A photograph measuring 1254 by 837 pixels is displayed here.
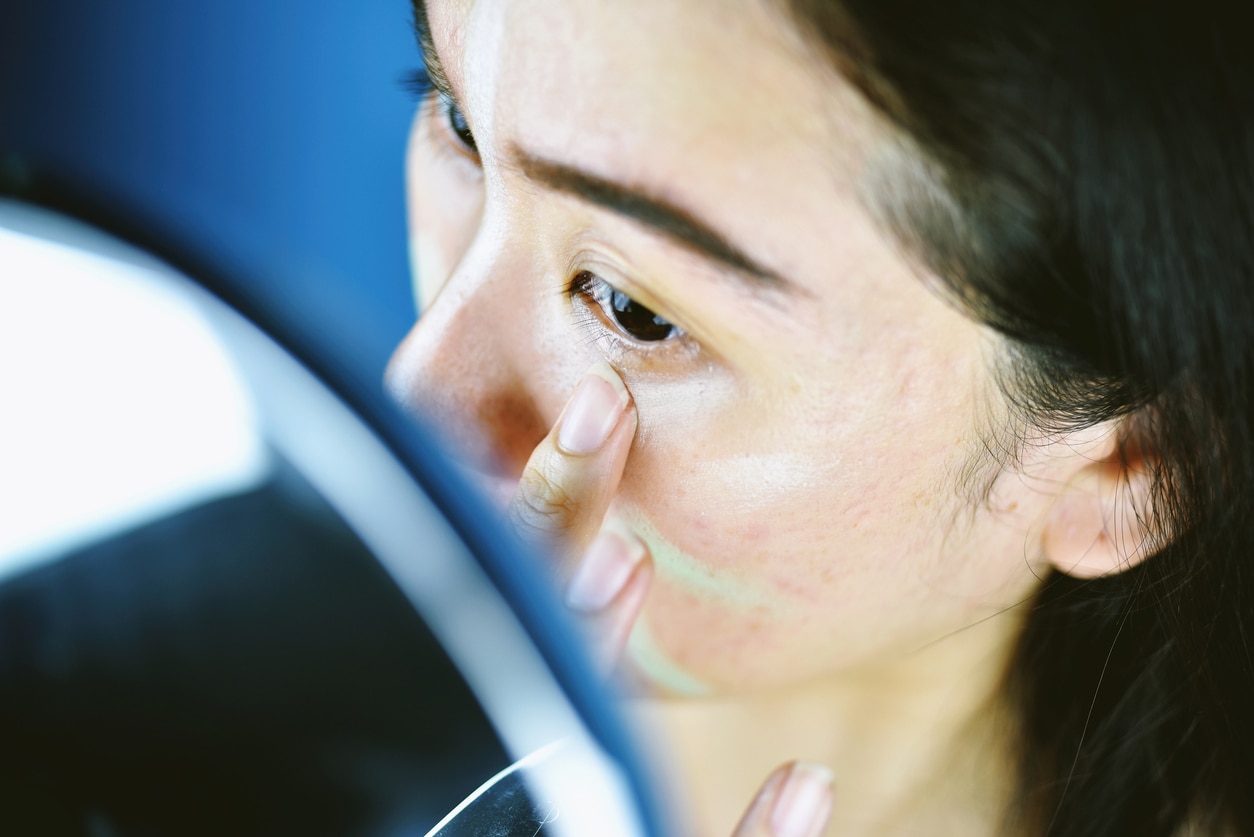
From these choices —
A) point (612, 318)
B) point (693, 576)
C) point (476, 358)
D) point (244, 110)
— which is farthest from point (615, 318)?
point (244, 110)

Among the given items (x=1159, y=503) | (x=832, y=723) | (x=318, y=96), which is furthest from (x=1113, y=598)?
(x=318, y=96)

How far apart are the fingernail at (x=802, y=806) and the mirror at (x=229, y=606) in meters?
0.16

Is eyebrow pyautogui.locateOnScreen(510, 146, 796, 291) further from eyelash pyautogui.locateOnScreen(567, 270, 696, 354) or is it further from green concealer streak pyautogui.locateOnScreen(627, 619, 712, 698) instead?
green concealer streak pyautogui.locateOnScreen(627, 619, 712, 698)

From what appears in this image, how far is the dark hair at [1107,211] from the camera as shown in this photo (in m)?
0.48

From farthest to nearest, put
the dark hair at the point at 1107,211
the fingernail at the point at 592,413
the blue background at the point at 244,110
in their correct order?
the blue background at the point at 244,110, the fingernail at the point at 592,413, the dark hair at the point at 1107,211

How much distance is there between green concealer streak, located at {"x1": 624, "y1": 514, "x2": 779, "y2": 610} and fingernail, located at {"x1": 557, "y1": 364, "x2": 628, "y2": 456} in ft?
0.31

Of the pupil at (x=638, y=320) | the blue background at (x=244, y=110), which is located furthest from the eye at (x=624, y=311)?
the blue background at (x=244, y=110)

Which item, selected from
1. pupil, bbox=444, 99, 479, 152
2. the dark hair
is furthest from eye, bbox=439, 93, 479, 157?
the dark hair

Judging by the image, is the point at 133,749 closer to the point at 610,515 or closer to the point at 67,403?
the point at 67,403

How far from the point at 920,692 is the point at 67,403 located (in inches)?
28.6

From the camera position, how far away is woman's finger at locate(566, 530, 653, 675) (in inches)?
28.0

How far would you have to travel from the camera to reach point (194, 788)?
0.63m

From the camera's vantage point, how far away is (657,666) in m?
0.86

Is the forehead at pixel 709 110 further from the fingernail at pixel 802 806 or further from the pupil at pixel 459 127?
the fingernail at pixel 802 806
